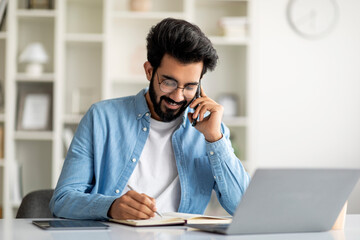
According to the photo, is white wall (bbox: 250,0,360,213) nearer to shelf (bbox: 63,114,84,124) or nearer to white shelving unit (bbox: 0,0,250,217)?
white shelving unit (bbox: 0,0,250,217)

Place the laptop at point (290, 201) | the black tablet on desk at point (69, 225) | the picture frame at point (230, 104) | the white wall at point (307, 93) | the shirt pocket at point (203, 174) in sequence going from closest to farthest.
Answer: the laptop at point (290, 201) → the black tablet on desk at point (69, 225) → the shirt pocket at point (203, 174) → the picture frame at point (230, 104) → the white wall at point (307, 93)

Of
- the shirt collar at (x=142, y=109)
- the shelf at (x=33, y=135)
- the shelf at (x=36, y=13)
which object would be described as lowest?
the shelf at (x=33, y=135)

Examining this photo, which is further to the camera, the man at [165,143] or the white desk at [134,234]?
the man at [165,143]

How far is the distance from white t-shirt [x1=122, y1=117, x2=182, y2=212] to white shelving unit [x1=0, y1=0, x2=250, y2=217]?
1982 millimetres

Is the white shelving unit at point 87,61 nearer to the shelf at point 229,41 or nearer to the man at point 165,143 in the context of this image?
the shelf at point 229,41

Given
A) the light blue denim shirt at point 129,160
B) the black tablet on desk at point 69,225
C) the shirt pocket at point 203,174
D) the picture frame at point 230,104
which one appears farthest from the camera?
the picture frame at point 230,104

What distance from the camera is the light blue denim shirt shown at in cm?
165

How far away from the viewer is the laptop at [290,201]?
111 cm

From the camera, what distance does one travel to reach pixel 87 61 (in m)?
4.07

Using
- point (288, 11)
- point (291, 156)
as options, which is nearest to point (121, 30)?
point (288, 11)

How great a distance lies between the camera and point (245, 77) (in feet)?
13.1

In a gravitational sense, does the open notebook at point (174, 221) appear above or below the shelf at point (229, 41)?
below

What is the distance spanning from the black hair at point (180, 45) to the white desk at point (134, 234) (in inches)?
24.8

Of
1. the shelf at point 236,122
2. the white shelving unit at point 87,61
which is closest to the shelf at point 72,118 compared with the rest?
the white shelving unit at point 87,61
